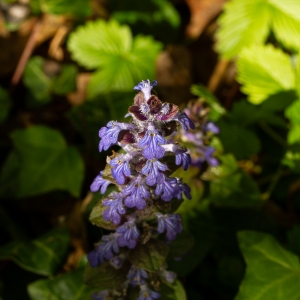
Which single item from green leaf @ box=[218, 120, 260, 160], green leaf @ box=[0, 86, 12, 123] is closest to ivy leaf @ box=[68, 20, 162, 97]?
green leaf @ box=[0, 86, 12, 123]

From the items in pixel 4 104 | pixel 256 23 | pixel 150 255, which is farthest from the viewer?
pixel 4 104

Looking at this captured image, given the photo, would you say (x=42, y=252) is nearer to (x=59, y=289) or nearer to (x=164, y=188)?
(x=59, y=289)

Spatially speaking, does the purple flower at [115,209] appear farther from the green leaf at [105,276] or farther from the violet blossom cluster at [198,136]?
the violet blossom cluster at [198,136]

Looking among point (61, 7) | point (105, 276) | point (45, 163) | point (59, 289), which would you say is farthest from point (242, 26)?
point (59, 289)

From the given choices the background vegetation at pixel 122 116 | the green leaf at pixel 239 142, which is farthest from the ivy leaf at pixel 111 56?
the green leaf at pixel 239 142

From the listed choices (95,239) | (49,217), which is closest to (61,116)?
(49,217)

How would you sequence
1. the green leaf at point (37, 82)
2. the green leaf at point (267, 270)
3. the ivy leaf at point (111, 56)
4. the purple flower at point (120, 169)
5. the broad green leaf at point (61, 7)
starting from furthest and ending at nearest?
the green leaf at point (37, 82), the broad green leaf at point (61, 7), the ivy leaf at point (111, 56), the green leaf at point (267, 270), the purple flower at point (120, 169)
